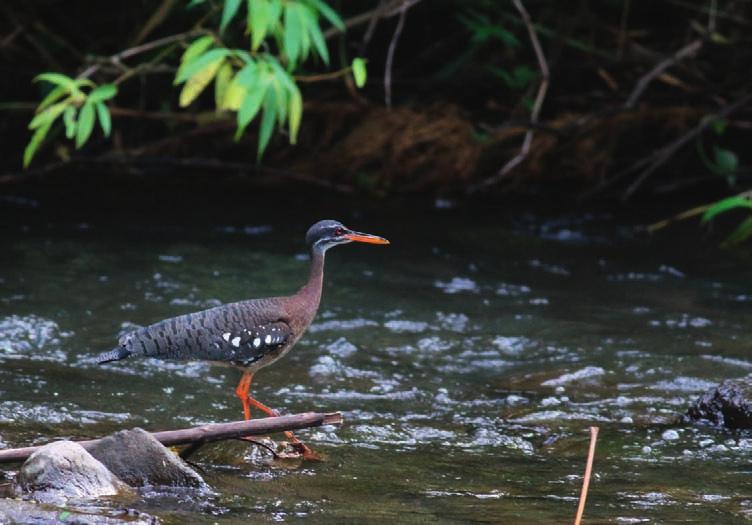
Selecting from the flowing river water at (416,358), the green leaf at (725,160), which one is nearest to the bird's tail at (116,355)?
the flowing river water at (416,358)

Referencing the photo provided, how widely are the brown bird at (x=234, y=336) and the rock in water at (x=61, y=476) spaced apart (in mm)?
1369

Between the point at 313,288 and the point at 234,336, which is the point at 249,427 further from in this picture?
the point at 313,288

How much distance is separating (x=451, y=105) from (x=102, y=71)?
3.32 metres

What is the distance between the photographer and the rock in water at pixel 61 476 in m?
4.05

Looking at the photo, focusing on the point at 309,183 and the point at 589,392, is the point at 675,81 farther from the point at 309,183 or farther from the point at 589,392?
the point at 589,392

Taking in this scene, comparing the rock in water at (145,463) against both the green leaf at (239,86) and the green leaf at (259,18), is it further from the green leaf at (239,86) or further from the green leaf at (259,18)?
the green leaf at (259,18)

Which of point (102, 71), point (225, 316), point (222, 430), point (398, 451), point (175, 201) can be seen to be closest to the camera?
point (222, 430)

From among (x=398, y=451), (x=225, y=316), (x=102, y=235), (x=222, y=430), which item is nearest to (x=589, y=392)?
(x=398, y=451)

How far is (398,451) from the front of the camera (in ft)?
17.4

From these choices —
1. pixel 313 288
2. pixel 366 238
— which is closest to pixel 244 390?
pixel 313 288

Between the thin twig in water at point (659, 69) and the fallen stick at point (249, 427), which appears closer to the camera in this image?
the fallen stick at point (249, 427)

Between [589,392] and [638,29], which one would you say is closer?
[589,392]

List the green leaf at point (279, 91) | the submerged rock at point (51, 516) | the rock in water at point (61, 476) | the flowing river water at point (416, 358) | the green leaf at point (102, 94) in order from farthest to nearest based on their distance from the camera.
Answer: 1. the green leaf at point (102, 94)
2. the green leaf at point (279, 91)
3. the flowing river water at point (416, 358)
4. the rock in water at point (61, 476)
5. the submerged rock at point (51, 516)

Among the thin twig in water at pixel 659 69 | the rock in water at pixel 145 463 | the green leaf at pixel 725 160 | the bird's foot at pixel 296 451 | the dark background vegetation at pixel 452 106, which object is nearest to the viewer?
the rock in water at pixel 145 463
